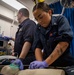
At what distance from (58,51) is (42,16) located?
356 millimetres

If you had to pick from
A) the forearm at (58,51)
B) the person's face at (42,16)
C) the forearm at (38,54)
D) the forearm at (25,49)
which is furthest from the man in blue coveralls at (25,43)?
the forearm at (58,51)

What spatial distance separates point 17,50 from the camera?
2109 mm

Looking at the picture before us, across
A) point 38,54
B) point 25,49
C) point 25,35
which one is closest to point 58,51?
point 38,54

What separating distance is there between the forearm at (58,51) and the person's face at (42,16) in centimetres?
26

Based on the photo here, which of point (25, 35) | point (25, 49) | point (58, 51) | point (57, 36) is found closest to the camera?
point (58, 51)

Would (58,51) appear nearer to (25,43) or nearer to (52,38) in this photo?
(52,38)

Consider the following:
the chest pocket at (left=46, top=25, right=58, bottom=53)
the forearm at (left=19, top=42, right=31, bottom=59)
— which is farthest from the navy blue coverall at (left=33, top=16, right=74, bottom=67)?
the forearm at (left=19, top=42, right=31, bottom=59)

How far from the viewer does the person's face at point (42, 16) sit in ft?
4.79

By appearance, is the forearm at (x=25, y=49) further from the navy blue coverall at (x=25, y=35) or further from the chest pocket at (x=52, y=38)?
the chest pocket at (x=52, y=38)

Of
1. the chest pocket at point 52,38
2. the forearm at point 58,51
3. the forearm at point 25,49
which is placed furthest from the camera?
the forearm at point 25,49

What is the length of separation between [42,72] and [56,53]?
15.8 inches

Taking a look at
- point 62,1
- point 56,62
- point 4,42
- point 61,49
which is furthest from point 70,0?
point 4,42

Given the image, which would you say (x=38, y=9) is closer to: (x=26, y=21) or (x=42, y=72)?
(x=42, y=72)

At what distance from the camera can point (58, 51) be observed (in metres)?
1.35
